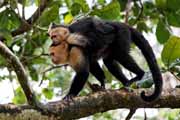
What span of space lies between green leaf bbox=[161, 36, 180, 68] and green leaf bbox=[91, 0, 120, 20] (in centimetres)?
53

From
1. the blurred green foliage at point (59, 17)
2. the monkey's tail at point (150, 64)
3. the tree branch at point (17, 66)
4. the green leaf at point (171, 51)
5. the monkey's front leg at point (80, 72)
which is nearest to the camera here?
the tree branch at point (17, 66)

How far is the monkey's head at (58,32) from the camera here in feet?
8.09

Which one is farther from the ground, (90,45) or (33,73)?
(90,45)

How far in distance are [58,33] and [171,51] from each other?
67cm

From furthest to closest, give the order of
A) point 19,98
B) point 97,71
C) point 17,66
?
point 19,98 → point 97,71 → point 17,66

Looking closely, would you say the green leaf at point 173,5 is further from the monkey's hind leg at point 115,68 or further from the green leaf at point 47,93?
A: the green leaf at point 47,93

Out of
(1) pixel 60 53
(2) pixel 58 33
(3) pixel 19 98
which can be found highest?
(2) pixel 58 33

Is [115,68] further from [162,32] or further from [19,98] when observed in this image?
[19,98]

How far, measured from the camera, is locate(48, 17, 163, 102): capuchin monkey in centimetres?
245

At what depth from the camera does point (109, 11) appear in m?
2.70

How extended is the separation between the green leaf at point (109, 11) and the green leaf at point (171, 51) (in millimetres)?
534

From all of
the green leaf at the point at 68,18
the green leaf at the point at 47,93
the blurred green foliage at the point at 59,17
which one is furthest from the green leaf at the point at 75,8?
the green leaf at the point at 47,93

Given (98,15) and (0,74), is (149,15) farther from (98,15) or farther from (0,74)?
(0,74)

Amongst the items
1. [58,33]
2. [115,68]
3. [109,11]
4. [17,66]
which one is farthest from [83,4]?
[17,66]
